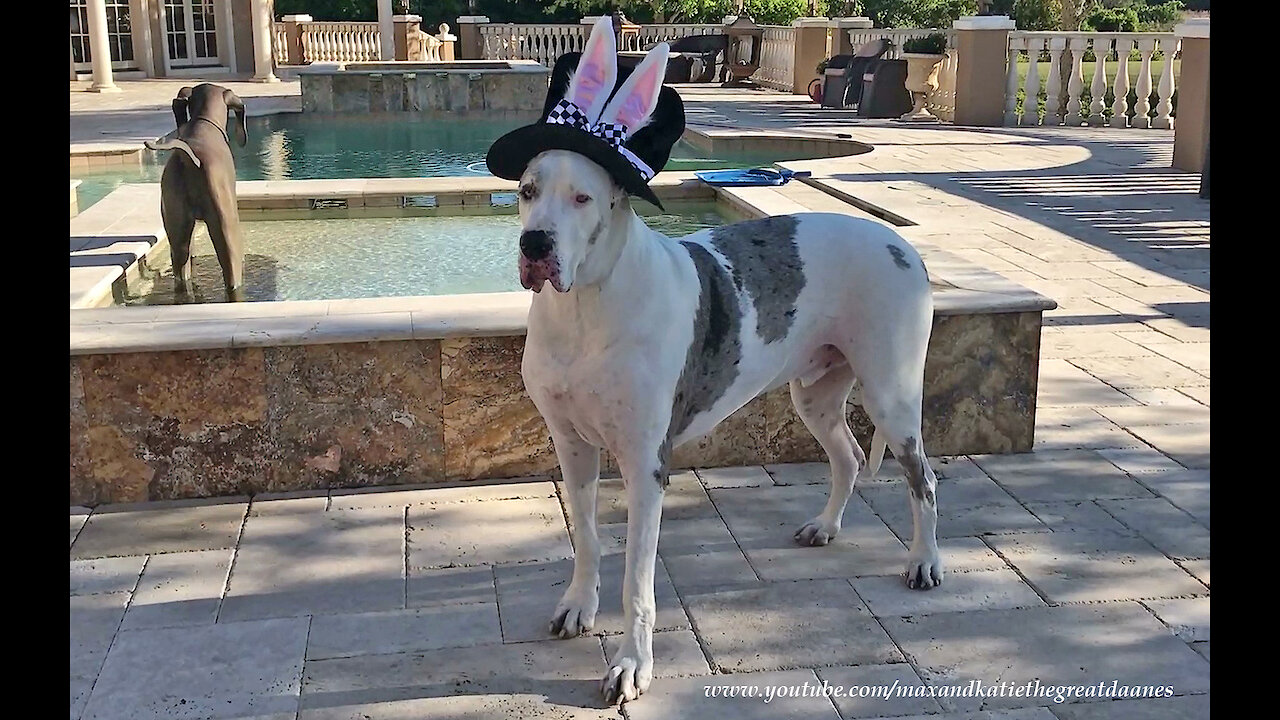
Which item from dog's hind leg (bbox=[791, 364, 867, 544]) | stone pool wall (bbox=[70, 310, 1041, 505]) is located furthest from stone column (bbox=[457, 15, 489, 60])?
dog's hind leg (bbox=[791, 364, 867, 544])

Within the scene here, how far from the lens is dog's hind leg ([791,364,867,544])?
378 centimetres

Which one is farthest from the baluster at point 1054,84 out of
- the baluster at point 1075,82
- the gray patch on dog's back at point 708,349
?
the gray patch on dog's back at point 708,349

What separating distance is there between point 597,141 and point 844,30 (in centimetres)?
1913

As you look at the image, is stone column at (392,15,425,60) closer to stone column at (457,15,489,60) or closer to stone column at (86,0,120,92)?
stone column at (457,15,489,60)

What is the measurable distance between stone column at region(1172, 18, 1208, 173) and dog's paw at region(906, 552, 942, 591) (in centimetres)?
932

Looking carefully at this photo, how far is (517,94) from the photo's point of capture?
19.1 metres

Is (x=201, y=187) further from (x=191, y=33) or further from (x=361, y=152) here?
(x=191, y=33)

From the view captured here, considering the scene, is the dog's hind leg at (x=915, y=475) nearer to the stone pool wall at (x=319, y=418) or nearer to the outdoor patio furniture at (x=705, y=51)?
the stone pool wall at (x=319, y=418)

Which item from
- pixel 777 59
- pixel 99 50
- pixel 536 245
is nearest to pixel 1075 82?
pixel 777 59

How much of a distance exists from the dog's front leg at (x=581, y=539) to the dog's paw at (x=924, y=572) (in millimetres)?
968

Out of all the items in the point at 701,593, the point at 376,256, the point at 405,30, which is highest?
the point at 405,30

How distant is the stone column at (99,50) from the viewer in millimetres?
23062

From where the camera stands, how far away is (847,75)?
1817cm

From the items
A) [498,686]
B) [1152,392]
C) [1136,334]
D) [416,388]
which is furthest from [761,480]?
[1136,334]
